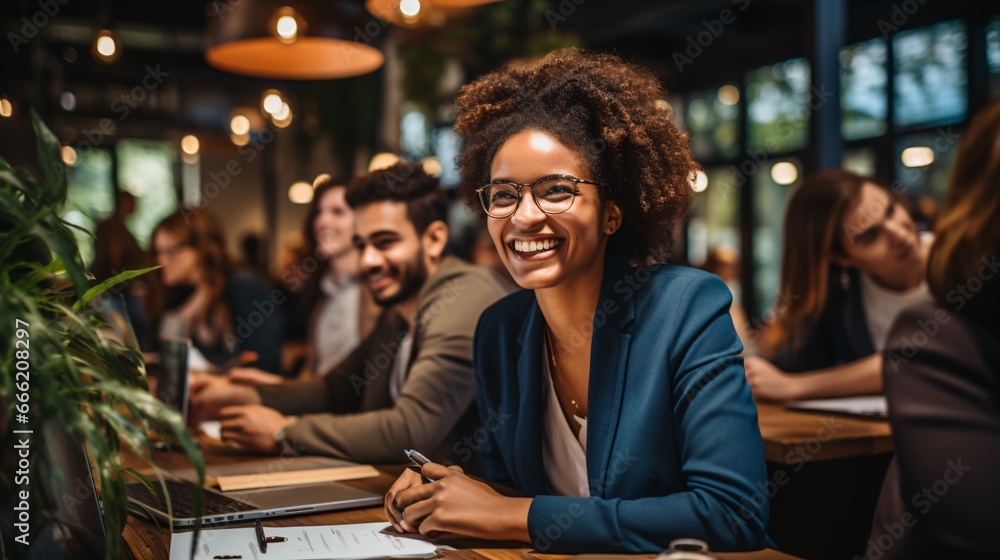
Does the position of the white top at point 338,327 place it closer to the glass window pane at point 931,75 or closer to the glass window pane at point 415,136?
the glass window pane at point 931,75

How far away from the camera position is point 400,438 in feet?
6.88

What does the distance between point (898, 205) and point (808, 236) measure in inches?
12.5

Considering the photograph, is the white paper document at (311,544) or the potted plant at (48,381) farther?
the white paper document at (311,544)

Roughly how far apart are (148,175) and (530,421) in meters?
12.8

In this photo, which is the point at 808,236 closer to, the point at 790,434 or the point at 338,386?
the point at 790,434

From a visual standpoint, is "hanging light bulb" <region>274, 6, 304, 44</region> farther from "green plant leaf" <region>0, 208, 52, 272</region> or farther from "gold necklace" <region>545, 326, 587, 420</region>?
"green plant leaf" <region>0, 208, 52, 272</region>

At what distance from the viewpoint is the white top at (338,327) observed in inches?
160

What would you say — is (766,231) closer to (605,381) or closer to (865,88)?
(865,88)

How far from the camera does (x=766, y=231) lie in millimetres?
8250

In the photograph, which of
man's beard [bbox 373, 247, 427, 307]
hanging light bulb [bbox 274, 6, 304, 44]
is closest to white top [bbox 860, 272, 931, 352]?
man's beard [bbox 373, 247, 427, 307]

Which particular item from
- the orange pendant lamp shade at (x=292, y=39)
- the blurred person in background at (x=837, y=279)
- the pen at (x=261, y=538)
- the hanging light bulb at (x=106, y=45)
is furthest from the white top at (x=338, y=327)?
the pen at (x=261, y=538)

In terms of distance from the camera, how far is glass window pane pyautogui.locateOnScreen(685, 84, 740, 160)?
845 centimetres

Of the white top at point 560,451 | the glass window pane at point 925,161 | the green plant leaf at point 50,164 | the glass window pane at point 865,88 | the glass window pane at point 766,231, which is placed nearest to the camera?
the green plant leaf at point 50,164

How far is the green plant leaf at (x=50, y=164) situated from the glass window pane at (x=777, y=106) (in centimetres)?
717
